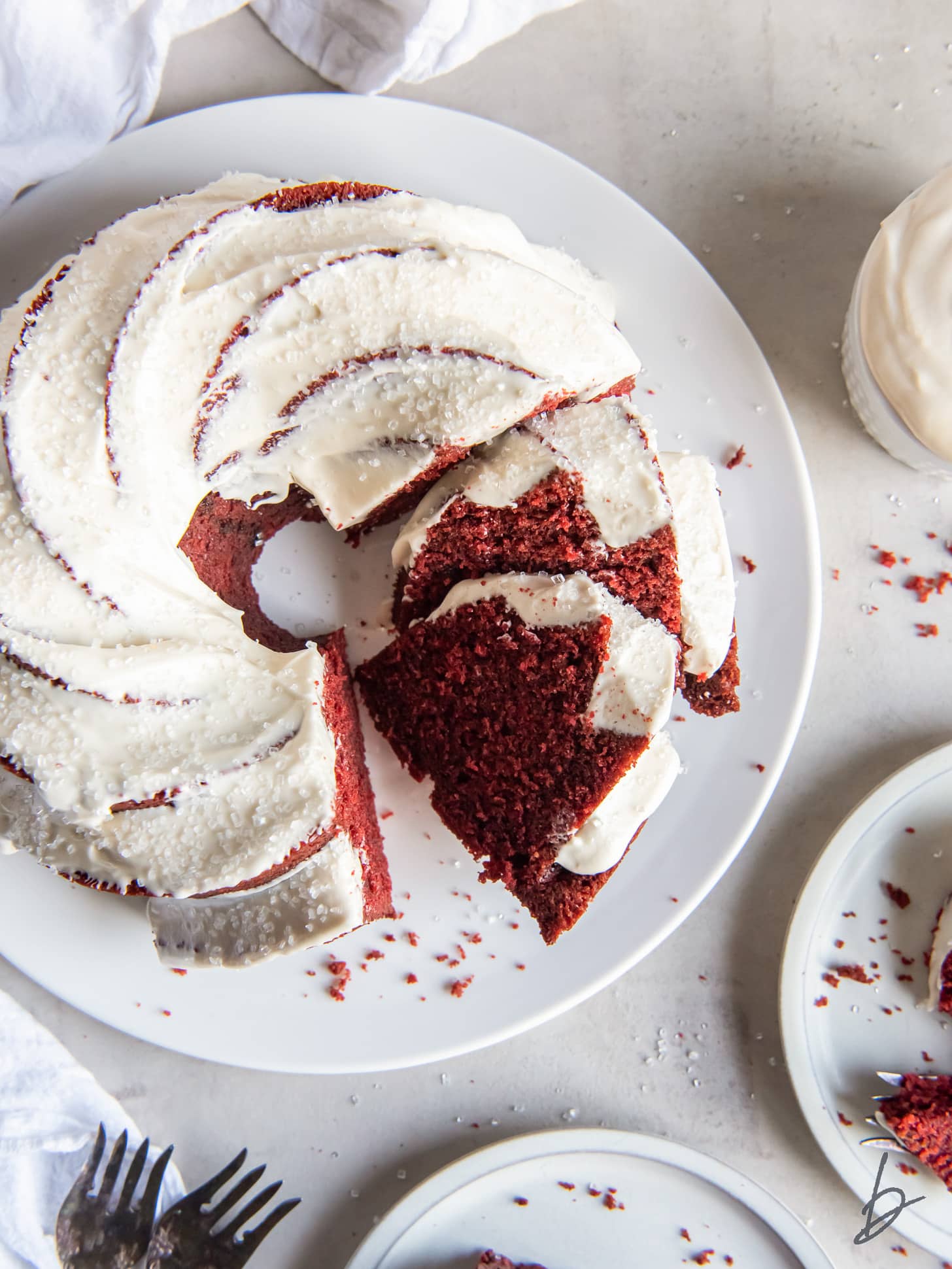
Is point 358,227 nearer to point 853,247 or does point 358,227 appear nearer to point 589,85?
point 589,85

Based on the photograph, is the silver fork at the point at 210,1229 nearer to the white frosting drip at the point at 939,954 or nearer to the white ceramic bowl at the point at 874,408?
the white frosting drip at the point at 939,954

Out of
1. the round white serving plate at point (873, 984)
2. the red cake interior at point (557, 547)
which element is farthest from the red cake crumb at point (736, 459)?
the round white serving plate at point (873, 984)

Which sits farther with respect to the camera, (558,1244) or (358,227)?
(558,1244)

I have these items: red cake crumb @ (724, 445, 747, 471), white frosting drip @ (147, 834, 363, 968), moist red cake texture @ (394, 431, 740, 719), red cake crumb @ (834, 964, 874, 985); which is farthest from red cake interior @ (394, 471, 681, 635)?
red cake crumb @ (834, 964, 874, 985)

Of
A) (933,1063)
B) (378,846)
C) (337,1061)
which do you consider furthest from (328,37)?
(933,1063)

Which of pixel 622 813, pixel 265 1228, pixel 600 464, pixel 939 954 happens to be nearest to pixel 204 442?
pixel 600 464

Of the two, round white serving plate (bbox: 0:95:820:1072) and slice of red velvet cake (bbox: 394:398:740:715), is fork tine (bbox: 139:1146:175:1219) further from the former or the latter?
slice of red velvet cake (bbox: 394:398:740:715)
